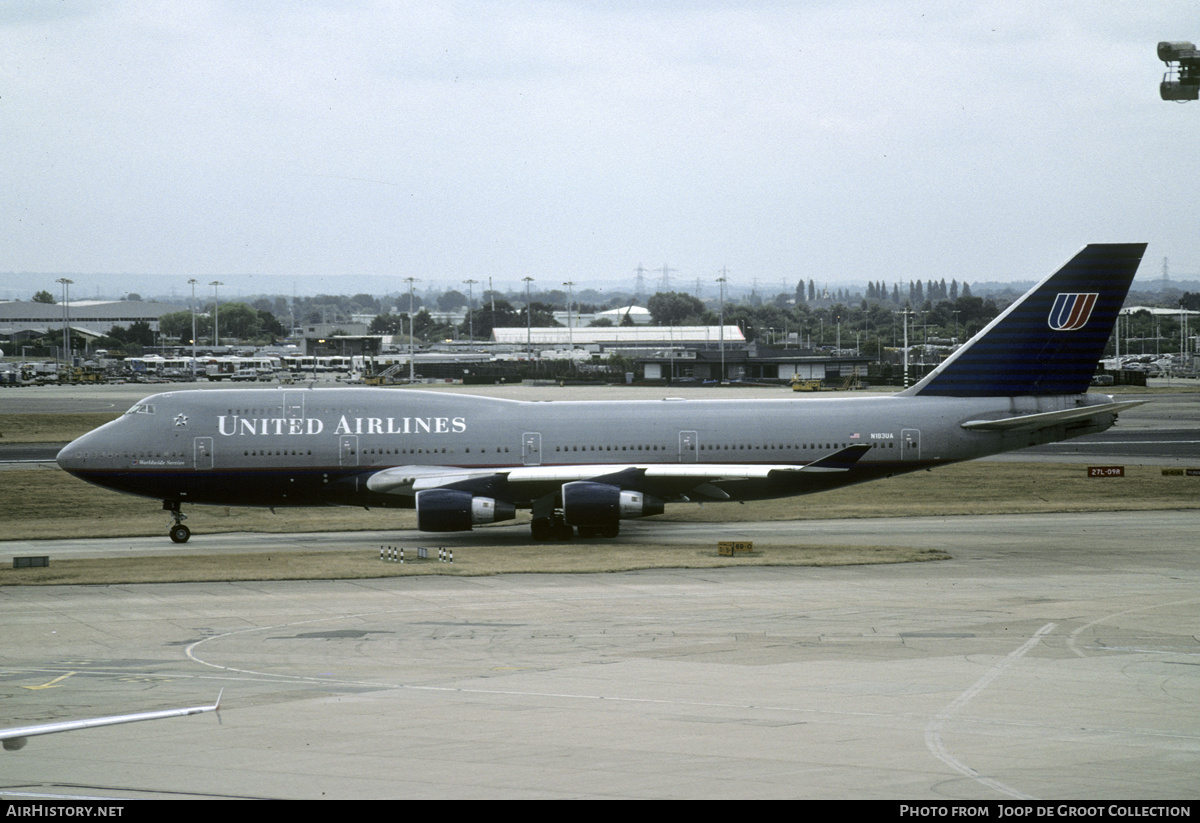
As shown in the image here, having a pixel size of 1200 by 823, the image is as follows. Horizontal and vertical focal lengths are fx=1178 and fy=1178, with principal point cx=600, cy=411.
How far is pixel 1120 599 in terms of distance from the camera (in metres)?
27.6

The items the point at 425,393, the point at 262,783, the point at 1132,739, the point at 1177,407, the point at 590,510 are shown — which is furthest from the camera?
the point at 1177,407

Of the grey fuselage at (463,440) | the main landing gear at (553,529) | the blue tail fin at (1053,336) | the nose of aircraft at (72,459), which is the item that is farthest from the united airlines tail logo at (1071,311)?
the nose of aircraft at (72,459)

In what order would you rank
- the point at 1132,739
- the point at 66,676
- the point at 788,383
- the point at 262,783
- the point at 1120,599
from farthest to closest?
the point at 788,383 < the point at 1120,599 < the point at 66,676 < the point at 1132,739 < the point at 262,783

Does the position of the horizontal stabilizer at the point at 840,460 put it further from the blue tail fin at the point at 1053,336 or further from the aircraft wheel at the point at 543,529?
the aircraft wheel at the point at 543,529

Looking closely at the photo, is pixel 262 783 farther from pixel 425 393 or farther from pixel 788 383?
pixel 788 383

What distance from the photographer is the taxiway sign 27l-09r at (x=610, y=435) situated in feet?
130

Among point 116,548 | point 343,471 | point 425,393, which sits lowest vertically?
point 116,548

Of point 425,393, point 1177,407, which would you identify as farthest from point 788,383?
point 425,393

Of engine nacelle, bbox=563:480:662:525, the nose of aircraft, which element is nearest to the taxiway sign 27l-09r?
the nose of aircraft

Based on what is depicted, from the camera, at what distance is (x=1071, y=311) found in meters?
40.9

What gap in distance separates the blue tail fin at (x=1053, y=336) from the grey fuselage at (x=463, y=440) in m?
0.63

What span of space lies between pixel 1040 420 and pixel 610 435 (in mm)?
14626

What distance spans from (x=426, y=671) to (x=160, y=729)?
556cm

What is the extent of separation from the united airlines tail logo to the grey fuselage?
100 inches
